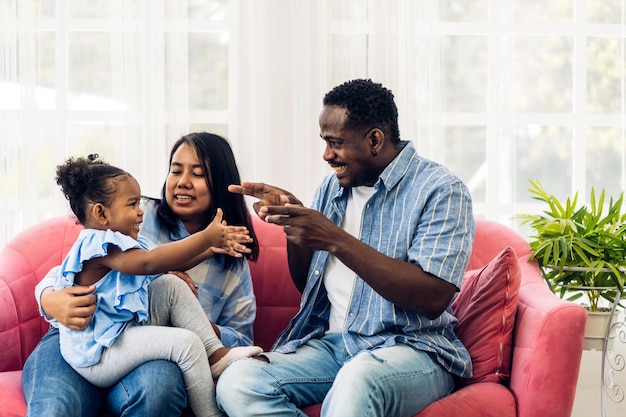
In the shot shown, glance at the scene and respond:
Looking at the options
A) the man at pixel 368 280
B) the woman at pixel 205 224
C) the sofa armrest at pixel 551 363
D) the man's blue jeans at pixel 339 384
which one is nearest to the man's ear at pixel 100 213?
the woman at pixel 205 224

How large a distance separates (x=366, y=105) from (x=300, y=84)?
1053 millimetres

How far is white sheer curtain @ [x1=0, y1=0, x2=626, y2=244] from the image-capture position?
325cm

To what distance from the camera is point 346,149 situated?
2.26 m

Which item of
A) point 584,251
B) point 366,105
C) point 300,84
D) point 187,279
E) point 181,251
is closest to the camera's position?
point 181,251

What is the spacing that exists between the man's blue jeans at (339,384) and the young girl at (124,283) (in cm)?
10

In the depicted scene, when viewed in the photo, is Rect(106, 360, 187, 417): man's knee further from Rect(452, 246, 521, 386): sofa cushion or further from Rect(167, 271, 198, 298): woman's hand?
Rect(452, 246, 521, 386): sofa cushion

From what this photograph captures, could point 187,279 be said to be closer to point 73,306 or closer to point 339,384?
point 73,306

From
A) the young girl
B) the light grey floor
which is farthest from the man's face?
the light grey floor

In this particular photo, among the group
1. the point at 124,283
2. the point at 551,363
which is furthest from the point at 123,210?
the point at 551,363

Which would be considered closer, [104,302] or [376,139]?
[104,302]

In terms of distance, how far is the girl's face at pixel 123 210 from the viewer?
2.17 metres

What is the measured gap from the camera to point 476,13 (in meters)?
3.44

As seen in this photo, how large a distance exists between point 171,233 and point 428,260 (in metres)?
0.93

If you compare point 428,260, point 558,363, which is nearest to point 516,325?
point 558,363
